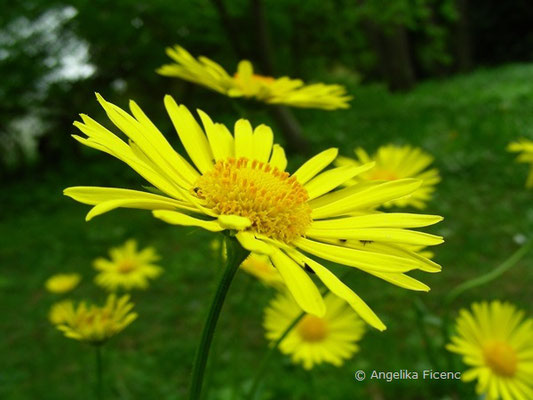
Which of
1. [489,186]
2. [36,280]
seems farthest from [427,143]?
[36,280]

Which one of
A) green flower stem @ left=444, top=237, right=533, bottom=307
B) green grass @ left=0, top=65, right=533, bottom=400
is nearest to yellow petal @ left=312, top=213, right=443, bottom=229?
green grass @ left=0, top=65, right=533, bottom=400

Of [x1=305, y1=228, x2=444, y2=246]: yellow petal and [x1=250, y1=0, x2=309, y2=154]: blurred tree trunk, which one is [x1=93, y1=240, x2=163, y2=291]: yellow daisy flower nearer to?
[x1=305, y1=228, x2=444, y2=246]: yellow petal

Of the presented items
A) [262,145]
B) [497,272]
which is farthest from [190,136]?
[497,272]

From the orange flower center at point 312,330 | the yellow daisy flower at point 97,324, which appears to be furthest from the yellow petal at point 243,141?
the orange flower center at point 312,330

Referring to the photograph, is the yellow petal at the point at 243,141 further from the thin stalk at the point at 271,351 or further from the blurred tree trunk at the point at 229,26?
the blurred tree trunk at the point at 229,26

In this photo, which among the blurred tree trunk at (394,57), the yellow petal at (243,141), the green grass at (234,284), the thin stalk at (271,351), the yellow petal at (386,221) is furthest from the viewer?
the blurred tree trunk at (394,57)

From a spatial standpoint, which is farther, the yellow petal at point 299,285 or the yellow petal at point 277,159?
the yellow petal at point 277,159
